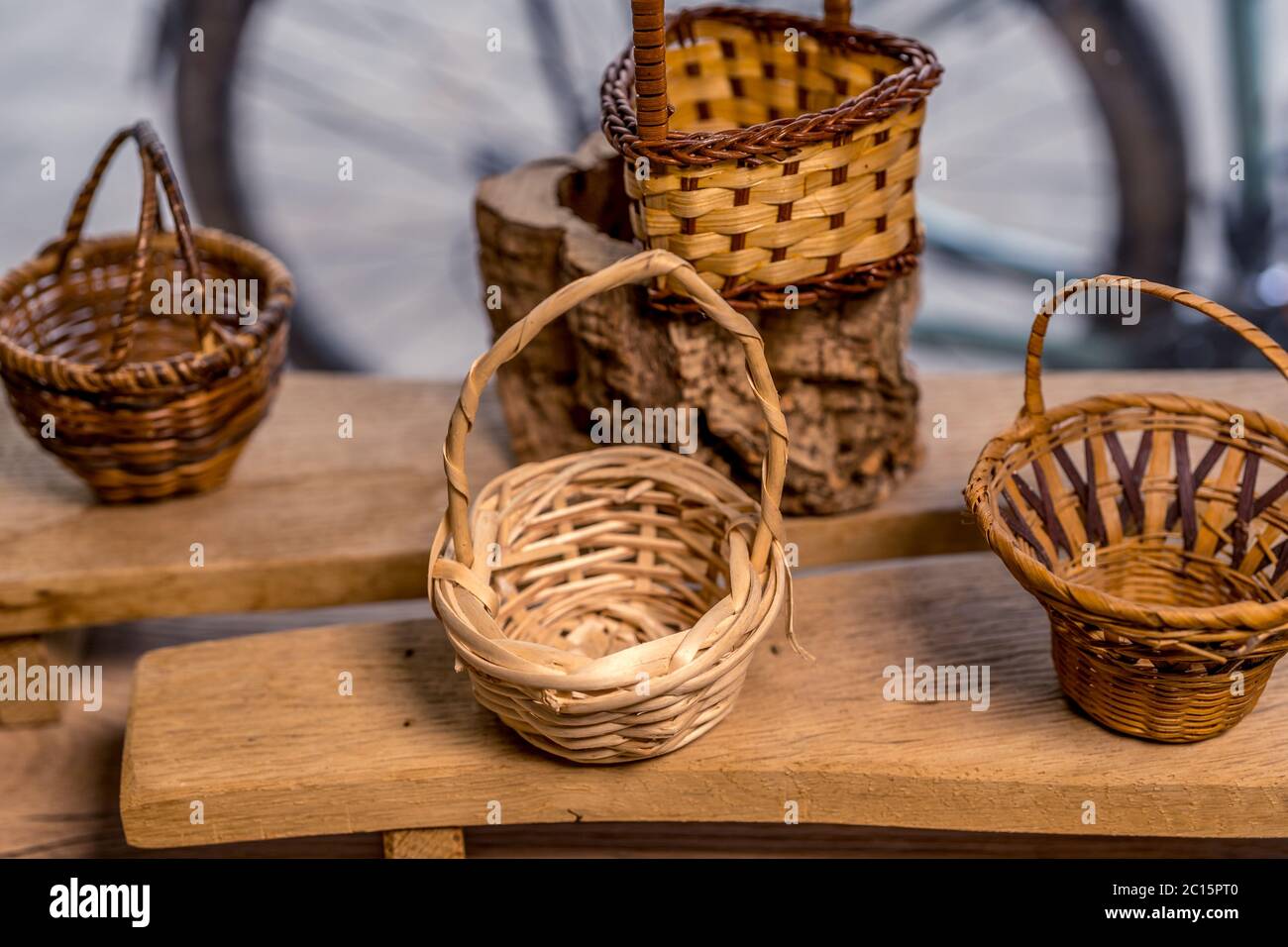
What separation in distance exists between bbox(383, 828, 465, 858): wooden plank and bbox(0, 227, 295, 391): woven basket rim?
1.95 ft

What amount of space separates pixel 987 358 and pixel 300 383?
152 centimetres

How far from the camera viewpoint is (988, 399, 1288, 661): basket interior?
1.34m

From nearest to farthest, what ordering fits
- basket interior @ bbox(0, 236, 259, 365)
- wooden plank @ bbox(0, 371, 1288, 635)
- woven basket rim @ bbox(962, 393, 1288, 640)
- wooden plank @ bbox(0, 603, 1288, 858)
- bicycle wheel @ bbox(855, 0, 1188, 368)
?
woven basket rim @ bbox(962, 393, 1288, 640), wooden plank @ bbox(0, 603, 1288, 858), wooden plank @ bbox(0, 371, 1288, 635), basket interior @ bbox(0, 236, 259, 365), bicycle wheel @ bbox(855, 0, 1188, 368)

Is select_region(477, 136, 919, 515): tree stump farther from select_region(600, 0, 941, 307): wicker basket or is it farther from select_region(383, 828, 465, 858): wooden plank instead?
select_region(383, 828, 465, 858): wooden plank

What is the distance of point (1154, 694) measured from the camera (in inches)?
46.6

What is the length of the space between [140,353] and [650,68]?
97 centimetres

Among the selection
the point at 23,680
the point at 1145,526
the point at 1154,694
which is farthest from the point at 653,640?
the point at 23,680

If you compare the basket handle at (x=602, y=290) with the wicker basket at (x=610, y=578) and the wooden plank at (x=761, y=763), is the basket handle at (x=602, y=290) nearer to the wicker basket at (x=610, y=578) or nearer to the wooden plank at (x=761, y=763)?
the wicker basket at (x=610, y=578)

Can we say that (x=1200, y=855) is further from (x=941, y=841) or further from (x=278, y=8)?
(x=278, y=8)

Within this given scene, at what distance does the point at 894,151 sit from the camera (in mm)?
1407

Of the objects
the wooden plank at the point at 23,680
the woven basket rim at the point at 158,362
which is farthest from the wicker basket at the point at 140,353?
the wooden plank at the point at 23,680

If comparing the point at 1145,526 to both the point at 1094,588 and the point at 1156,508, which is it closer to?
the point at 1156,508

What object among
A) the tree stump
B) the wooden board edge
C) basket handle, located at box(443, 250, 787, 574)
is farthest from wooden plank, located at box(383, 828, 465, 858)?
the tree stump

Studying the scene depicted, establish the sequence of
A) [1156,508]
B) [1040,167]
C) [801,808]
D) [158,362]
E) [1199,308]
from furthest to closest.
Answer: [1040,167]
[158,362]
[1156,508]
[801,808]
[1199,308]
